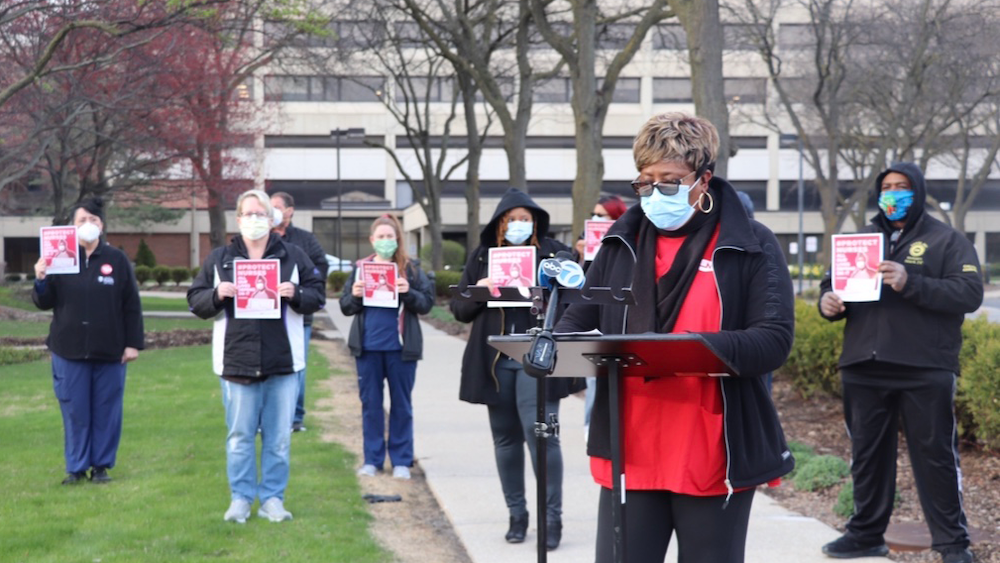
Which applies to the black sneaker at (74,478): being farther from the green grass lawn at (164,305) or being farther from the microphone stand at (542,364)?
A: the green grass lawn at (164,305)

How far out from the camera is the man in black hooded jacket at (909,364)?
636 centimetres

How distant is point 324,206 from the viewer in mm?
69500

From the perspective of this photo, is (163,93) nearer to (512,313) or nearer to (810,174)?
(512,313)

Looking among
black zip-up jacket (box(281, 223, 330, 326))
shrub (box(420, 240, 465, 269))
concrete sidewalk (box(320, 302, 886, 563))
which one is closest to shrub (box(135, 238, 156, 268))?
shrub (box(420, 240, 465, 269))

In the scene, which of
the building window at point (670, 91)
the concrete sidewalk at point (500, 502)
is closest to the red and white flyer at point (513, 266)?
the concrete sidewalk at point (500, 502)

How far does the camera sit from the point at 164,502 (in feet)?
26.8

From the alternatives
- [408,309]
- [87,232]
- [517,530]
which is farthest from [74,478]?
[517,530]

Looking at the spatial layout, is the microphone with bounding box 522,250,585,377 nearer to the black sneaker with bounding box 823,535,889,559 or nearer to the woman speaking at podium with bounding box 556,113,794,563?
the woman speaking at podium with bounding box 556,113,794,563

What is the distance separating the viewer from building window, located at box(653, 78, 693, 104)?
2672 inches

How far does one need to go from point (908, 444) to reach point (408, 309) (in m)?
4.14

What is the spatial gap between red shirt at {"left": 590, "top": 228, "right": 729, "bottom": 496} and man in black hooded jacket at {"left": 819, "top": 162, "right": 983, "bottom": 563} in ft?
9.47

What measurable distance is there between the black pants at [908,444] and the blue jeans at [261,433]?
351 centimetres

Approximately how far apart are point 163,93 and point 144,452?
47.6 ft

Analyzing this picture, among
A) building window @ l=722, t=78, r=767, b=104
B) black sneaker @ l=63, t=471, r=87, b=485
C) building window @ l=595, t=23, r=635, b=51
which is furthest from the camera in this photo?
building window @ l=722, t=78, r=767, b=104
